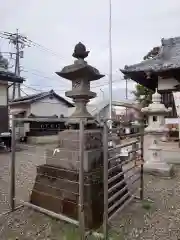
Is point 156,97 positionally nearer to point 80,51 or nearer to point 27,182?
point 80,51

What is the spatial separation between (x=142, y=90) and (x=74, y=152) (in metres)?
14.3

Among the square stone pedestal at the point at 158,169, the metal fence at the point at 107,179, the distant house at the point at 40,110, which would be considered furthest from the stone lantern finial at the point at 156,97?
the distant house at the point at 40,110

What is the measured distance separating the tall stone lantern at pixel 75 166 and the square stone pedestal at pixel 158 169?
10.2ft

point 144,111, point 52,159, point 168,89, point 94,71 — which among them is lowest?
point 52,159

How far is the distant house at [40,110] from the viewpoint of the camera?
16.0 meters

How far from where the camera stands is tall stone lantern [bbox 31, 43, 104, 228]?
3.41 m

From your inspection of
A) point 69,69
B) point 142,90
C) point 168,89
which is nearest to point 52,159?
point 69,69

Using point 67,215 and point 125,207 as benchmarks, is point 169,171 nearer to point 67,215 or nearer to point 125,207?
point 125,207

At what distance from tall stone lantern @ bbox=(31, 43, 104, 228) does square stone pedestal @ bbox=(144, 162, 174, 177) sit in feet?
10.2

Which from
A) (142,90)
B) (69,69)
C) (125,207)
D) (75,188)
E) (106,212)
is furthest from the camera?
(142,90)

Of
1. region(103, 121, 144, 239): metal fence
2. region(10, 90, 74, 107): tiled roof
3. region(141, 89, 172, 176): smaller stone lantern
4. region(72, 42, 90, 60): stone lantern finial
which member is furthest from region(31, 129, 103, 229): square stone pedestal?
region(10, 90, 74, 107): tiled roof

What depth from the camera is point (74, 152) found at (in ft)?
11.8

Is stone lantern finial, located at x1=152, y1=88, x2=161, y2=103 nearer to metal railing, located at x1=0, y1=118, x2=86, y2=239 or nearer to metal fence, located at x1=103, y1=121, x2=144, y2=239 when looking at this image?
metal fence, located at x1=103, y1=121, x2=144, y2=239

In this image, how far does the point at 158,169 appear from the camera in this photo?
249 inches
